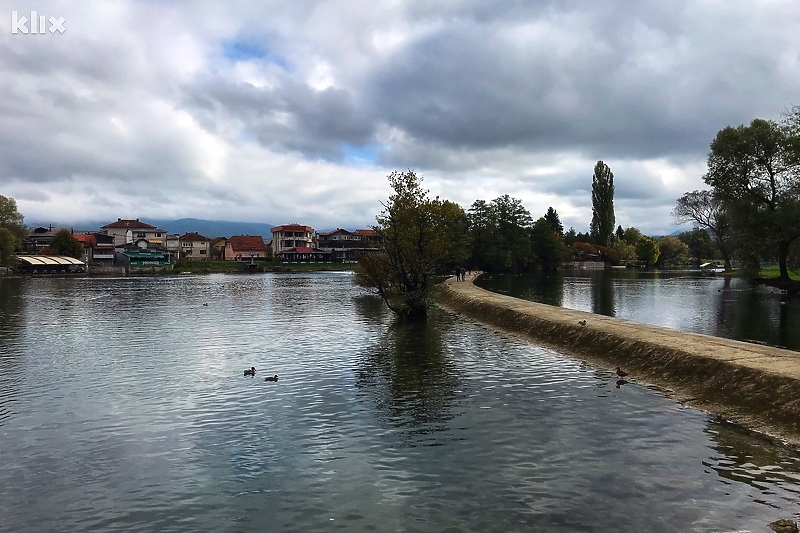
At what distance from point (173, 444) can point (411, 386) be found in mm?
10260

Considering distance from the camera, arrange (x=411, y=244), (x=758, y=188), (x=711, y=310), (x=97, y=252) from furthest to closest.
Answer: (x=97, y=252) < (x=758, y=188) < (x=711, y=310) < (x=411, y=244)

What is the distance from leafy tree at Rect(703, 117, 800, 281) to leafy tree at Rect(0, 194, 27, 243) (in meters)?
164

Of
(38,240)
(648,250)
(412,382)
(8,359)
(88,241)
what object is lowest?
(412,382)

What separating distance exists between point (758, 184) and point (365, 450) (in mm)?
74349

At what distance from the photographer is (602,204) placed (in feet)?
618

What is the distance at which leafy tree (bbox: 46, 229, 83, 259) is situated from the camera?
170750 millimetres

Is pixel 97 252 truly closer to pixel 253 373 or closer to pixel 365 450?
pixel 253 373

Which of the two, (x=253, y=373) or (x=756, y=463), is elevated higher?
(x=253, y=373)

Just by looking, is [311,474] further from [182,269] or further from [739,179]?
[182,269]

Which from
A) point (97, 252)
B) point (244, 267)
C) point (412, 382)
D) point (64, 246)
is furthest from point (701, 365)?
point (97, 252)

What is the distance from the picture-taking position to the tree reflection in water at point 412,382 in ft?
60.8

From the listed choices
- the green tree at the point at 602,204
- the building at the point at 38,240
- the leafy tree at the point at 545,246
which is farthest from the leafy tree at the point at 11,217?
the green tree at the point at 602,204

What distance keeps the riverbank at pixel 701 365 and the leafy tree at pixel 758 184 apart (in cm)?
4251

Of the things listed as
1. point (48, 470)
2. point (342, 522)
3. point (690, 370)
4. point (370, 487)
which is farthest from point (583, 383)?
point (48, 470)
